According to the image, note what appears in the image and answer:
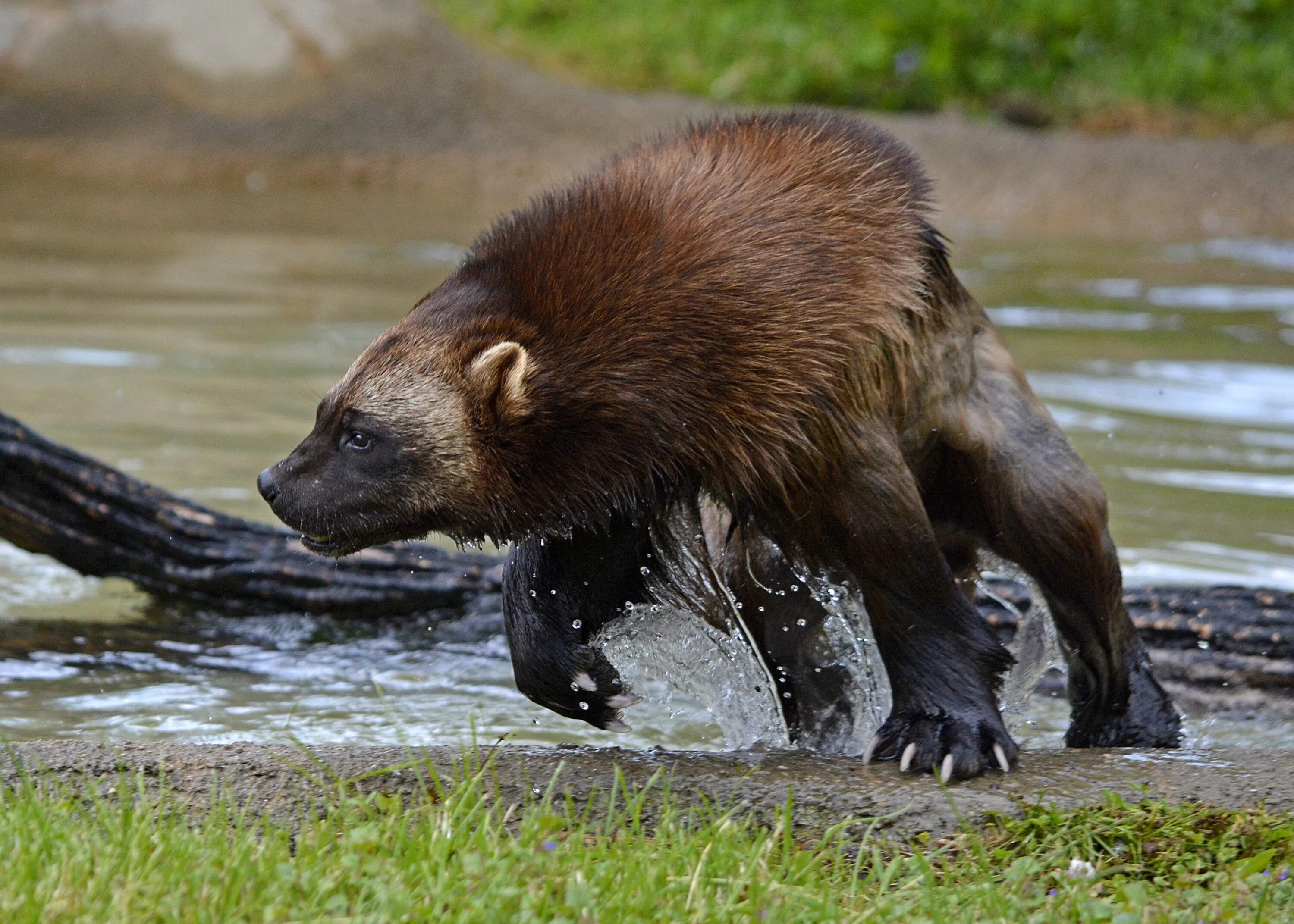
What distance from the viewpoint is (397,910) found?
2.39 meters

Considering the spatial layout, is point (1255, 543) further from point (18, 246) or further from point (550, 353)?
point (18, 246)

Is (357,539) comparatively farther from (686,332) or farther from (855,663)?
(855,663)

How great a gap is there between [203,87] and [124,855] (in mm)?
13647

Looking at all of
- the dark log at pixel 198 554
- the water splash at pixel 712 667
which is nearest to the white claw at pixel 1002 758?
the water splash at pixel 712 667

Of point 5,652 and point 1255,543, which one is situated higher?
point 1255,543

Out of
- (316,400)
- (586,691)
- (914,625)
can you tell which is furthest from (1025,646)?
(316,400)

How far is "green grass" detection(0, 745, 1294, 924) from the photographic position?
2422 mm

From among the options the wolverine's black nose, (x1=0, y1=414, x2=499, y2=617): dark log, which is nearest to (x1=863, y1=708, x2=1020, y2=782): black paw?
the wolverine's black nose

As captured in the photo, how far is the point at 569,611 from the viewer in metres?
3.65

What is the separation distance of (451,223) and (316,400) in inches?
274

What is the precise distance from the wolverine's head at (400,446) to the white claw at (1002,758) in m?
1.18

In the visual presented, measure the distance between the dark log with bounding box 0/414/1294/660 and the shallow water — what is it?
0.12 m

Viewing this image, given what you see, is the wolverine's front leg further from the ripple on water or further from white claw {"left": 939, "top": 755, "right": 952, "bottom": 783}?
the ripple on water

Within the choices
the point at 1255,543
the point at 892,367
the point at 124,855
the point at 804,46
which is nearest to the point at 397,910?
the point at 124,855
